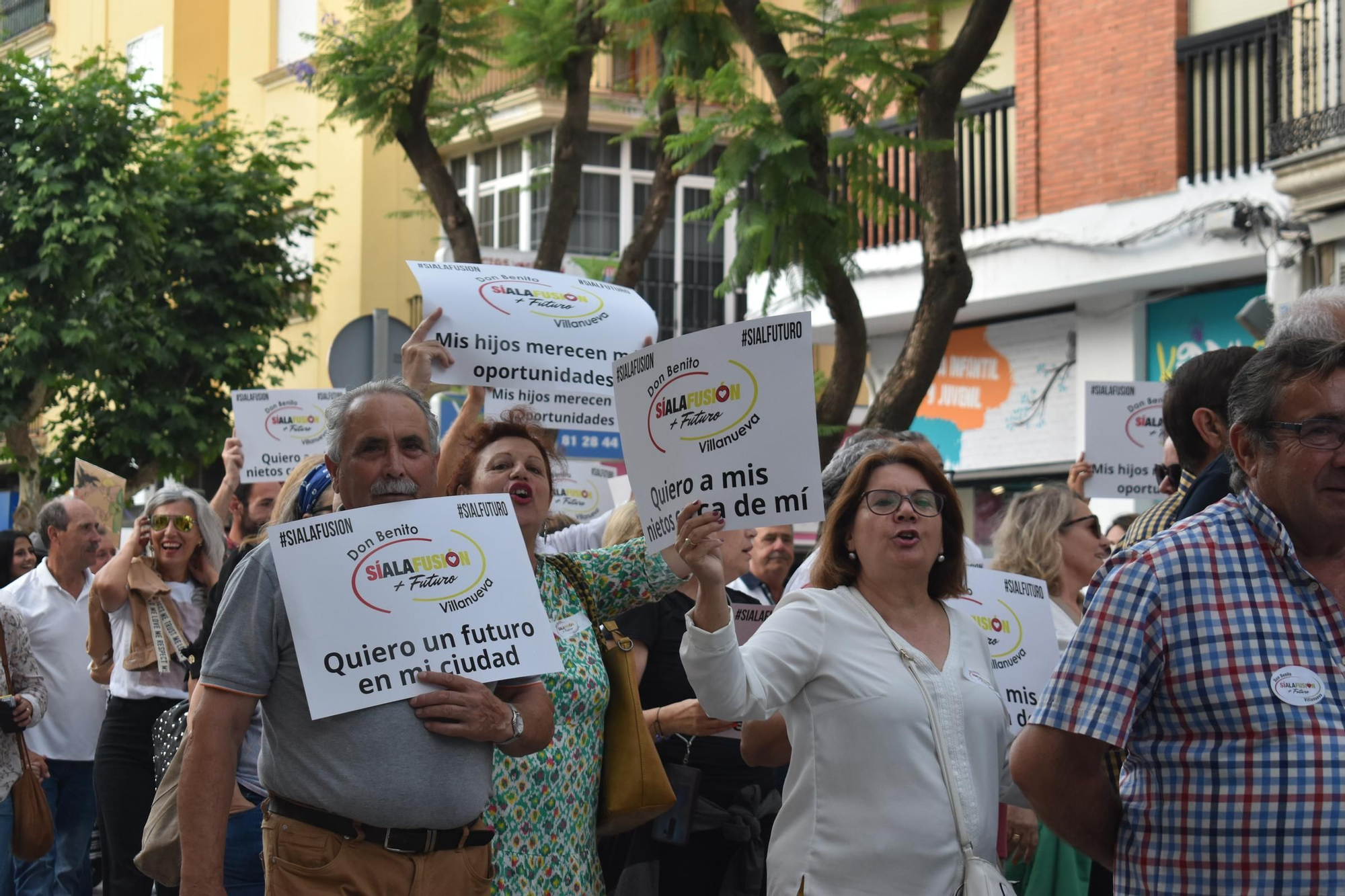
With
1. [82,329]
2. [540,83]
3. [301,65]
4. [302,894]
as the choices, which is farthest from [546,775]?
[301,65]

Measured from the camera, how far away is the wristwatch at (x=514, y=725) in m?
4.00

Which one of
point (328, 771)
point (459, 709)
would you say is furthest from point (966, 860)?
point (328, 771)

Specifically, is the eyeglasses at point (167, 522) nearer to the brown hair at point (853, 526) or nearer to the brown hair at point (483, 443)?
the brown hair at point (483, 443)

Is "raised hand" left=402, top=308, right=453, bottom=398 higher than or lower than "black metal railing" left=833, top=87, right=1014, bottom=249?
lower

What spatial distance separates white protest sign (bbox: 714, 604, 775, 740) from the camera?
19.0ft

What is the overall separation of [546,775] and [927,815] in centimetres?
104

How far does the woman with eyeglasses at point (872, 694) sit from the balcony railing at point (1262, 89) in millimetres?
11112

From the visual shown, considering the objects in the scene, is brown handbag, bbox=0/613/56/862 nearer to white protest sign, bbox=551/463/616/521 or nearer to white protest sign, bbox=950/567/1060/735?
white protest sign, bbox=950/567/1060/735

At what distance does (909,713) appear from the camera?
4.30m

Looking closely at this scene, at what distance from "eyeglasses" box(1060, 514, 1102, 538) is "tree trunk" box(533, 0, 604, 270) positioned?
21.8 ft

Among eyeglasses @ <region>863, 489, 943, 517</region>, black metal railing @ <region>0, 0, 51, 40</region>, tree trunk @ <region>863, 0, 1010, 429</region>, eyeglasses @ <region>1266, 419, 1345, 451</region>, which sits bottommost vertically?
eyeglasses @ <region>863, 489, 943, 517</region>

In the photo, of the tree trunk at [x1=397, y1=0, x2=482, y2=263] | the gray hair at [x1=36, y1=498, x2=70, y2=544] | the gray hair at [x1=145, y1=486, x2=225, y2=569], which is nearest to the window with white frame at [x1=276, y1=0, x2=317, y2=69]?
the tree trunk at [x1=397, y1=0, x2=482, y2=263]

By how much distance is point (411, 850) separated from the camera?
12.5ft

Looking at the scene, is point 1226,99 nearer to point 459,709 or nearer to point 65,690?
point 65,690
